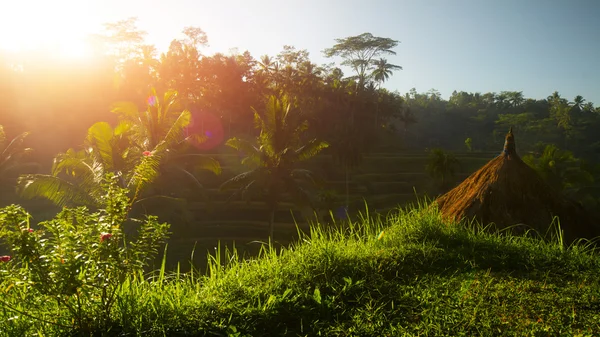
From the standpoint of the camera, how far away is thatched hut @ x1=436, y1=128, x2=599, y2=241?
22.7ft

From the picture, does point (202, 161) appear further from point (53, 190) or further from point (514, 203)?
point (514, 203)

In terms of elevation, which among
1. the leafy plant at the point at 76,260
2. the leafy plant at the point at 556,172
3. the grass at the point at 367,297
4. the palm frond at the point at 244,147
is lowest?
the leafy plant at the point at 556,172

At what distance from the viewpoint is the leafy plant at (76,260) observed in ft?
9.62

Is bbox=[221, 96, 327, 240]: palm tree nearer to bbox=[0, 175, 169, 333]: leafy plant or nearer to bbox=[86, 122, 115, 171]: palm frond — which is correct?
bbox=[86, 122, 115, 171]: palm frond

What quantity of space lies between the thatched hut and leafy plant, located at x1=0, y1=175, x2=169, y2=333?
5148 mm

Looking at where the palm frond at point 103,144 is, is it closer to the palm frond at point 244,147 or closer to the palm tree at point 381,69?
the palm frond at point 244,147

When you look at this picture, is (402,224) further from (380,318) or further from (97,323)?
(97,323)

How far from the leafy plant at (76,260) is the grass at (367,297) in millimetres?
123

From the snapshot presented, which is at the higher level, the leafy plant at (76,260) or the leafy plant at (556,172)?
the leafy plant at (76,260)

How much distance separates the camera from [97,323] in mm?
3137

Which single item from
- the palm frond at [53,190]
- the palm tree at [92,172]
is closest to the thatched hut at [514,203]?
the palm tree at [92,172]

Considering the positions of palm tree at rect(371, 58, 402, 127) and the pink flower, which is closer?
the pink flower

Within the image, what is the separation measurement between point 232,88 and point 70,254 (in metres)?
28.5

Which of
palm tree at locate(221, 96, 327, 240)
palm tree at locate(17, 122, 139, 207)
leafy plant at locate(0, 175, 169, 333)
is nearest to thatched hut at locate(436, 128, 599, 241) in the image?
leafy plant at locate(0, 175, 169, 333)
